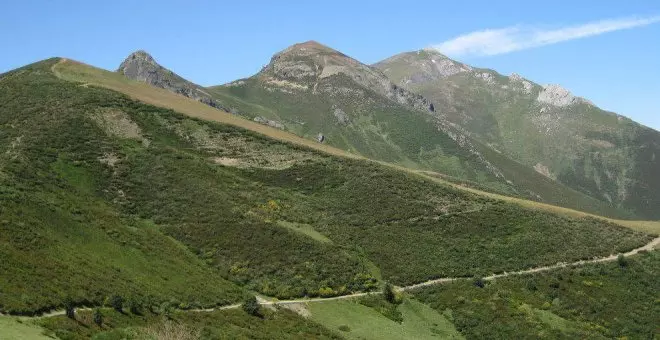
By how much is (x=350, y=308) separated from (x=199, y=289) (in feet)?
45.9

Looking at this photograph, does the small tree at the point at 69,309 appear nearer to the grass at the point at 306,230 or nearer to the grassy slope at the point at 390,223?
the grassy slope at the point at 390,223

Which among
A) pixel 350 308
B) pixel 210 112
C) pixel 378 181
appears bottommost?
pixel 350 308

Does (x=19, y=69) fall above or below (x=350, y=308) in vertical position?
above

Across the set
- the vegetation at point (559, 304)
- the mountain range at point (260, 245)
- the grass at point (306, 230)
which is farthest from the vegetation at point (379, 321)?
the grass at point (306, 230)

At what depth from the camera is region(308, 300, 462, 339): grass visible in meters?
51.3

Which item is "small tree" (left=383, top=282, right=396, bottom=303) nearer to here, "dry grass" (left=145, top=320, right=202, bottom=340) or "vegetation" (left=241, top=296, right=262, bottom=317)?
"vegetation" (left=241, top=296, right=262, bottom=317)

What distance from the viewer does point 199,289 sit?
5225cm

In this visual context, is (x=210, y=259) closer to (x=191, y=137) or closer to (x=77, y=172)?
(x=77, y=172)

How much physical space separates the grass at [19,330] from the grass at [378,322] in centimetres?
2509

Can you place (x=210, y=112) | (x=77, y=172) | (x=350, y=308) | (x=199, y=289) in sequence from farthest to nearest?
(x=210, y=112) < (x=77, y=172) < (x=350, y=308) < (x=199, y=289)

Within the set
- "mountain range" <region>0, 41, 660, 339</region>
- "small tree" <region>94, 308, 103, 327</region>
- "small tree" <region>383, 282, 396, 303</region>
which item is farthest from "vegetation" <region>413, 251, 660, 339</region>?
"small tree" <region>94, 308, 103, 327</region>

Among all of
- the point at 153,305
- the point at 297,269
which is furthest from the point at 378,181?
the point at 153,305

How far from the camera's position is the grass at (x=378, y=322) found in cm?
5131

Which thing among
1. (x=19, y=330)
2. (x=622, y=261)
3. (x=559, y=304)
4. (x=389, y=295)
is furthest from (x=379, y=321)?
(x=622, y=261)
